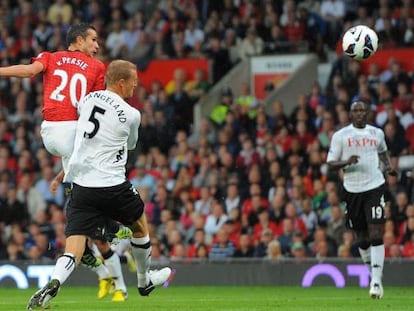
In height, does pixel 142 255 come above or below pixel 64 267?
below

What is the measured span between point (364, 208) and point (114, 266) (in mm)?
3302

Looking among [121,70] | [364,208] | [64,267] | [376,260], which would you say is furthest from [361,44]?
[64,267]

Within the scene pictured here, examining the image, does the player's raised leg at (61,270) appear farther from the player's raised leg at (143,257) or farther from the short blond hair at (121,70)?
the short blond hair at (121,70)

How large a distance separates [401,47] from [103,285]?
34.4ft

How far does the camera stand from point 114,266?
46.4ft

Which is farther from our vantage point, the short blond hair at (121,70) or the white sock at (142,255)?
the white sock at (142,255)

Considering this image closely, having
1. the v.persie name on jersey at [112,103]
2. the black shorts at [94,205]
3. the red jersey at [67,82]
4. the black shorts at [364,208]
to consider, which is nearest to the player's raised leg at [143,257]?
the black shorts at [94,205]

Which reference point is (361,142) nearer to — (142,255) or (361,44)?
(361,44)

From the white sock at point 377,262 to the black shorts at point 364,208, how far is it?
16.0 inches

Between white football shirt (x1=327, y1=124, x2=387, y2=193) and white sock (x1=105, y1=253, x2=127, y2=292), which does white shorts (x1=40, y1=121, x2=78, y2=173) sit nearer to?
white sock (x1=105, y1=253, x2=127, y2=292)

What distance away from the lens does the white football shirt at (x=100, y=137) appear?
11336 mm

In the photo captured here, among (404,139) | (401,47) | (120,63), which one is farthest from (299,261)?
(120,63)

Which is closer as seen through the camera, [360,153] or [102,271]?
[102,271]

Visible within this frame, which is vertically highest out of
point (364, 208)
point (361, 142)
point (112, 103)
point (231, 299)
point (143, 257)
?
point (112, 103)
